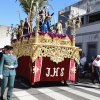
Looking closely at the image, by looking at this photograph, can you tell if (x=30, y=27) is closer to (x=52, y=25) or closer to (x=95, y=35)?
(x=52, y=25)

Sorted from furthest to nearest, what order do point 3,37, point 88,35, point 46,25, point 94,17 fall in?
point 3,37 → point 94,17 → point 88,35 → point 46,25

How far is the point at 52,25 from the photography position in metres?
10.4

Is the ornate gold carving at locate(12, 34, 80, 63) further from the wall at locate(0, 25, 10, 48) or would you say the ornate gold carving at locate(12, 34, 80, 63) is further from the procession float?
the wall at locate(0, 25, 10, 48)

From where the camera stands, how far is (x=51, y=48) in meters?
8.55

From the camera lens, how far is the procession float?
27.0 ft

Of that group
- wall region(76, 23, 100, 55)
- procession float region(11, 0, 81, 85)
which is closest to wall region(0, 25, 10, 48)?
wall region(76, 23, 100, 55)

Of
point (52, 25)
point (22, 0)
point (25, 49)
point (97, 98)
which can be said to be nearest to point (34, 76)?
point (25, 49)

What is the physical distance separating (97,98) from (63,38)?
3.09 metres

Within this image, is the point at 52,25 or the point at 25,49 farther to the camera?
the point at 52,25

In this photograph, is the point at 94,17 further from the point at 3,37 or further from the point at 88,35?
the point at 3,37

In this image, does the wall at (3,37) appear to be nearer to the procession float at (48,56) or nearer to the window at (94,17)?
the window at (94,17)

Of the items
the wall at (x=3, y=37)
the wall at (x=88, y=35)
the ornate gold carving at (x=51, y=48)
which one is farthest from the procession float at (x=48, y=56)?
the wall at (x=3, y=37)

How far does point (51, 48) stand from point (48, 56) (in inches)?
14.5

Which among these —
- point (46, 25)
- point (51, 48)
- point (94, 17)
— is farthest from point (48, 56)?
point (94, 17)
